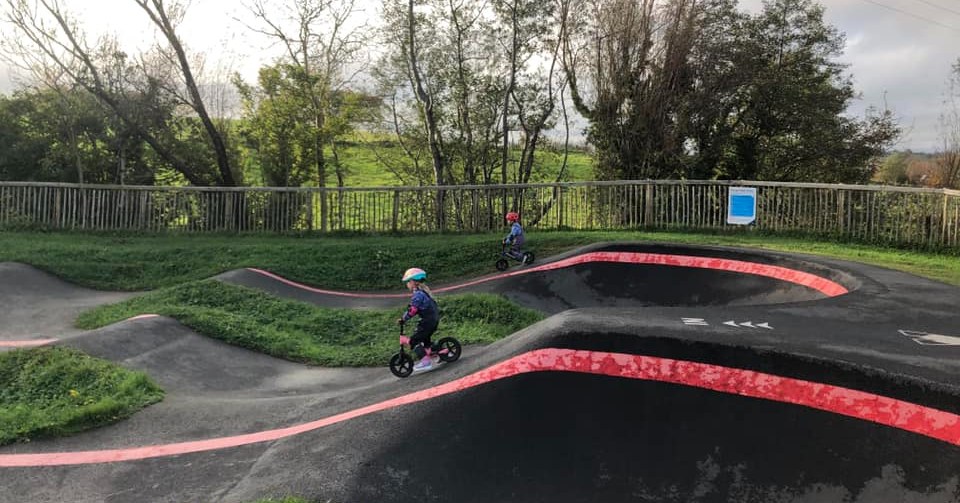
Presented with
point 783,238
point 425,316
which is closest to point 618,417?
point 425,316

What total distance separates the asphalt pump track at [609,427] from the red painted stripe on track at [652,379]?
13 millimetres

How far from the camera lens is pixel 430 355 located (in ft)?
24.1

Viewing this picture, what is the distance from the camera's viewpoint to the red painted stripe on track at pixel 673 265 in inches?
404

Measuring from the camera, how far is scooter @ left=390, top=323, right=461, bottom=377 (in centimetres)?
724

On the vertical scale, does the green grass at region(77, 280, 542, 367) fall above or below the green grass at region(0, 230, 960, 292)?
below

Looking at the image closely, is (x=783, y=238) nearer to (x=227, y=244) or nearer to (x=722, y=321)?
(x=722, y=321)

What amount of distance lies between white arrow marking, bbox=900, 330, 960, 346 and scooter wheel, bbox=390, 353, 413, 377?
533cm

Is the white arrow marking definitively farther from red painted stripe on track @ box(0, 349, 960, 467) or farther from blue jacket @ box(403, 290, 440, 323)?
blue jacket @ box(403, 290, 440, 323)

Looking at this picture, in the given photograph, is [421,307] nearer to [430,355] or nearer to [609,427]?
[430,355]

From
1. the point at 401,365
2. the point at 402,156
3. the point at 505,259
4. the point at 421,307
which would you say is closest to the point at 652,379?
the point at 421,307

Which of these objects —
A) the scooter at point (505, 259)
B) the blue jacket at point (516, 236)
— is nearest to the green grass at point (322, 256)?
the scooter at point (505, 259)

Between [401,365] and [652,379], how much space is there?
3.36 meters

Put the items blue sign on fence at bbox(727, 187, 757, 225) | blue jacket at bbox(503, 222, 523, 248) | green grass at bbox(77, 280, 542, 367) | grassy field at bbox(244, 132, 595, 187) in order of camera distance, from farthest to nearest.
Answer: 1. grassy field at bbox(244, 132, 595, 187)
2. blue sign on fence at bbox(727, 187, 757, 225)
3. blue jacket at bbox(503, 222, 523, 248)
4. green grass at bbox(77, 280, 542, 367)

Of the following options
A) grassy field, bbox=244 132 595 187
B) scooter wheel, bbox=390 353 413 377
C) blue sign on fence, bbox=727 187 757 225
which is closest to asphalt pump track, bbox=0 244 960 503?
scooter wheel, bbox=390 353 413 377
